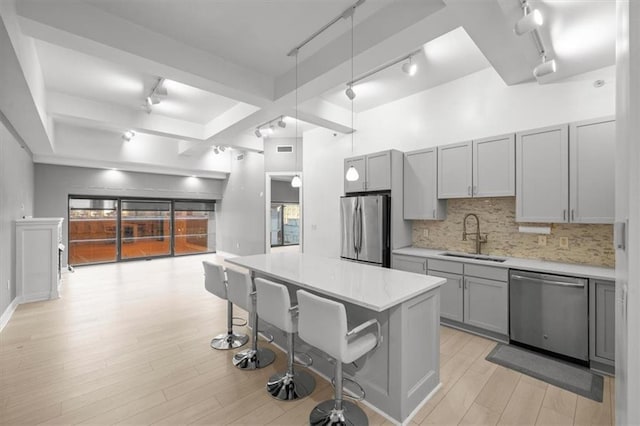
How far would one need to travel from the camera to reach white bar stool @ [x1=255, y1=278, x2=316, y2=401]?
2.19 metres

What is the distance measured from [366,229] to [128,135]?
603cm

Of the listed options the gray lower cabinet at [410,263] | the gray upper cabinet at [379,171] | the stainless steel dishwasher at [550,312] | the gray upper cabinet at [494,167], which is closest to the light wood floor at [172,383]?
the stainless steel dishwasher at [550,312]

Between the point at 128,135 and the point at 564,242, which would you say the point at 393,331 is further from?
the point at 128,135

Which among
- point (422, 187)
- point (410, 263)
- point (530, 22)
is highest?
point (530, 22)

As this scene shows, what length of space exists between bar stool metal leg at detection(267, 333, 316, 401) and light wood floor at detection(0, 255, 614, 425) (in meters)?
0.06

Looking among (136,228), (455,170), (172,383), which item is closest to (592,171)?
(455,170)

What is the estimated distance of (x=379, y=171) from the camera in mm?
4391

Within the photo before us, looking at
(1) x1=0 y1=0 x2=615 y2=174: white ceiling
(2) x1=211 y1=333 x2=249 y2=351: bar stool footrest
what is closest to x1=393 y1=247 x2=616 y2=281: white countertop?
(1) x1=0 y1=0 x2=615 y2=174: white ceiling

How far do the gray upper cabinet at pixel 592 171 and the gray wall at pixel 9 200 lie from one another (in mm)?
6773

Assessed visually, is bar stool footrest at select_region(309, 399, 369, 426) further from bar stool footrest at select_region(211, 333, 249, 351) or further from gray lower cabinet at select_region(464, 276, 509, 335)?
gray lower cabinet at select_region(464, 276, 509, 335)

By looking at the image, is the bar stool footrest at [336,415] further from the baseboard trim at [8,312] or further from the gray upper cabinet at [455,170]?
the baseboard trim at [8,312]

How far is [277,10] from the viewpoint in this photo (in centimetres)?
257

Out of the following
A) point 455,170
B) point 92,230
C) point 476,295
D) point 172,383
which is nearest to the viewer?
point 172,383

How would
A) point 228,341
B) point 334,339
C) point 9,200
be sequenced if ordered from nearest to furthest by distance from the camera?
point 334,339, point 228,341, point 9,200
